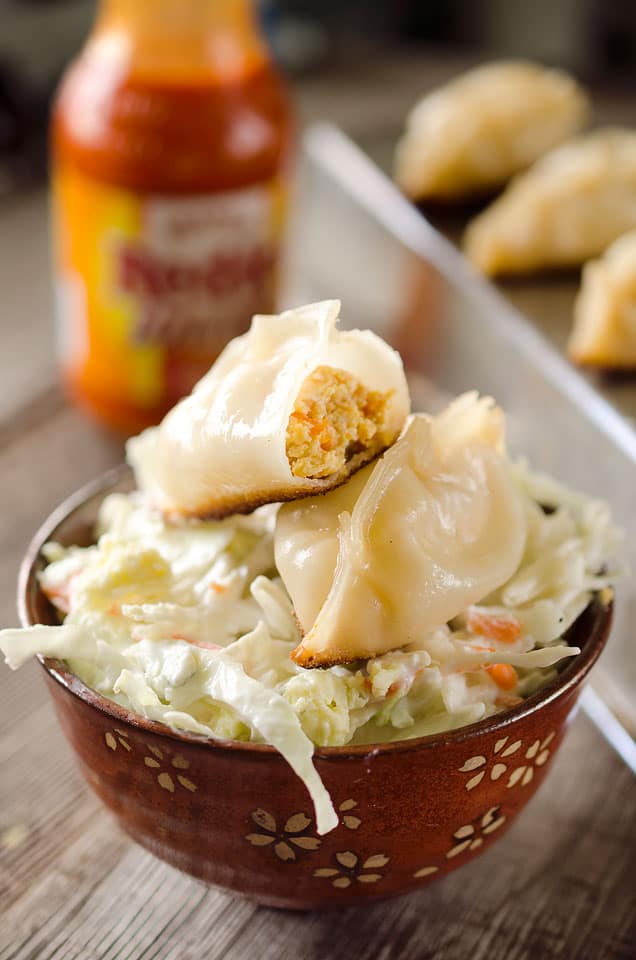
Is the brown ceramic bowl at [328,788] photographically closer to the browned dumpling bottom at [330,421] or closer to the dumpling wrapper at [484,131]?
the browned dumpling bottom at [330,421]

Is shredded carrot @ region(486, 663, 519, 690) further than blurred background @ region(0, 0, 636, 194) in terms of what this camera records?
No

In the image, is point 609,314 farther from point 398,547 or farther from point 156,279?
point 398,547

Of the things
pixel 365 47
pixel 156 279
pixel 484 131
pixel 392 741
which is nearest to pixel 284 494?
pixel 392 741

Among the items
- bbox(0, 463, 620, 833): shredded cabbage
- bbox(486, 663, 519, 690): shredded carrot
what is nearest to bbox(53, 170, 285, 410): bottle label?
bbox(0, 463, 620, 833): shredded cabbage

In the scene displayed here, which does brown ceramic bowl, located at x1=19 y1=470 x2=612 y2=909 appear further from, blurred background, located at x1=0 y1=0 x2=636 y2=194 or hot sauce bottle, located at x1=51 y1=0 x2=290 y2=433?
blurred background, located at x1=0 y1=0 x2=636 y2=194

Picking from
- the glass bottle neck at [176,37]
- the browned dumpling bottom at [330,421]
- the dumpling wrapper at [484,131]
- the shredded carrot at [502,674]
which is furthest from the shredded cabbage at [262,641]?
the dumpling wrapper at [484,131]

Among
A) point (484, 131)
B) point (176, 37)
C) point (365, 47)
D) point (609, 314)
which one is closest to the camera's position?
point (609, 314)

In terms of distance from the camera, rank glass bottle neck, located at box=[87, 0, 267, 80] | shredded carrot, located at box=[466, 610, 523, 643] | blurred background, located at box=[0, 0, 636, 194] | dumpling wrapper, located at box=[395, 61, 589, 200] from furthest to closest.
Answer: blurred background, located at box=[0, 0, 636, 194], dumpling wrapper, located at box=[395, 61, 589, 200], glass bottle neck, located at box=[87, 0, 267, 80], shredded carrot, located at box=[466, 610, 523, 643]

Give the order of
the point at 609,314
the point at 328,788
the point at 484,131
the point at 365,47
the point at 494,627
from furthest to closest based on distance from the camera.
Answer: the point at 365,47 → the point at 484,131 → the point at 609,314 → the point at 494,627 → the point at 328,788
